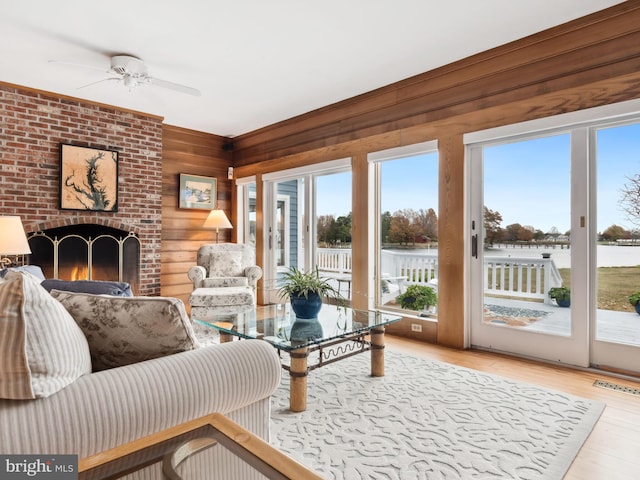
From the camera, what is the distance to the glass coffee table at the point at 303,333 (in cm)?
208

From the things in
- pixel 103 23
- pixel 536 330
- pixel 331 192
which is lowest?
pixel 536 330

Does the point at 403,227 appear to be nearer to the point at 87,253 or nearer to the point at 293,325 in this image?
the point at 293,325

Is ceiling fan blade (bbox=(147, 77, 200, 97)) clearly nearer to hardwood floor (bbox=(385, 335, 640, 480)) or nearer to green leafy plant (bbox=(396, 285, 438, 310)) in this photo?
green leafy plant (bbox=(396, 285, 438, 310))

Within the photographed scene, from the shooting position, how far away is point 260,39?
2980 mm

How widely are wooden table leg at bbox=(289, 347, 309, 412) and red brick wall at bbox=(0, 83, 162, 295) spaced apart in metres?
3.50

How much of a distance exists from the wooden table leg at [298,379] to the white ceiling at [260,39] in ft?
7.55

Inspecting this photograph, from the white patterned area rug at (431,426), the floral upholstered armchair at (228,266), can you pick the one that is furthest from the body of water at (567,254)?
the floral upholstered armchair at (228,266)

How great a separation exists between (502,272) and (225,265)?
3143 mm

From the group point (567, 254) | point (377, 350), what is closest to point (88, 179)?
point (377, 350)

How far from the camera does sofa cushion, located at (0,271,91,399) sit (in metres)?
0.87

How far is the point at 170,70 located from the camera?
139 inches

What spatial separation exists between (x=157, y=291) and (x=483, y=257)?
13.4 ft

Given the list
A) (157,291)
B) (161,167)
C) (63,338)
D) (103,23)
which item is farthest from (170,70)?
(63,338)

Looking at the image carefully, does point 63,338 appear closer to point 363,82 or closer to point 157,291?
point 363,82
